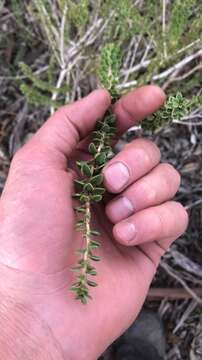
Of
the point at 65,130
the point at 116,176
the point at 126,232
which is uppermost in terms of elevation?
the point at 65,130

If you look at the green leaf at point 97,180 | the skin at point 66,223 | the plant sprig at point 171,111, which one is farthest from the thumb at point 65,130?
the green leaf at point 97,180

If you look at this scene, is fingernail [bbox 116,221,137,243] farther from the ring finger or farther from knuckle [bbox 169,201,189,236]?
knuckle [bbox 169,201,189,236]

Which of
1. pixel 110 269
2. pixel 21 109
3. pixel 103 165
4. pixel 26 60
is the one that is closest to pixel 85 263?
pixel 103 165

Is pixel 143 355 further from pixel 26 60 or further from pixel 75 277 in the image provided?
pixel 26 60

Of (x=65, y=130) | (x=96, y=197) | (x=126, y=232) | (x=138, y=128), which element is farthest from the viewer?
(x=138, y=128)

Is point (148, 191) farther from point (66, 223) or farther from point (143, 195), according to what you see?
point (66, 223)

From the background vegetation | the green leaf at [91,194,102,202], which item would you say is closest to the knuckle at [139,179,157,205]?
the green leaf at [91,194,102,202]

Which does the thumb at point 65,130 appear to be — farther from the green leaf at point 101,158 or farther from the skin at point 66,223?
the green leaf at point 101,158

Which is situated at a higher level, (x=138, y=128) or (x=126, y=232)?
(x=126, y=232)

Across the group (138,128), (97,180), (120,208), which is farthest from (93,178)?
(138,128)
